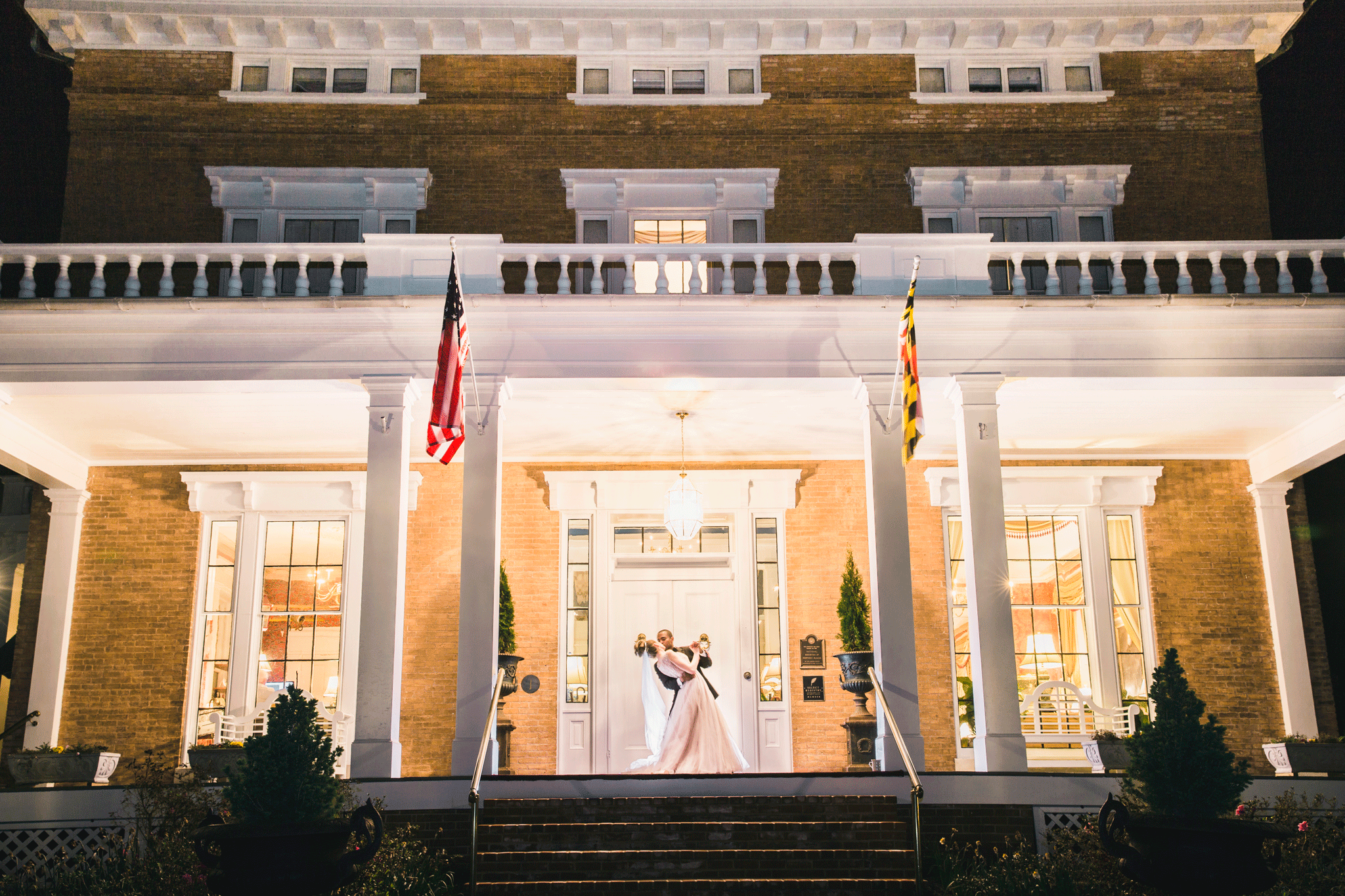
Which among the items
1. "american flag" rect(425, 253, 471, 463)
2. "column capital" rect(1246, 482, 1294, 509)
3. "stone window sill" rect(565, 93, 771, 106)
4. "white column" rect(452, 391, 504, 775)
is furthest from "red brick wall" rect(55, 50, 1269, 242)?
"american flag" rect(425, 253, 471, 463)

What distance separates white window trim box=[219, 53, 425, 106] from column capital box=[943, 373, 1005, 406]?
7806 millimetres

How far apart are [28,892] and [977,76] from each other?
13.4 metres

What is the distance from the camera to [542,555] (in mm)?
13891

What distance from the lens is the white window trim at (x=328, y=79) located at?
1366 cm

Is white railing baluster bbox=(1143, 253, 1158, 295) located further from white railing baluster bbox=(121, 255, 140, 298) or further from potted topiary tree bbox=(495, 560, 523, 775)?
white railing baluster bbox=(121, 255, 140, 298)

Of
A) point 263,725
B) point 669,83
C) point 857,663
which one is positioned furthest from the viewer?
point 669,83

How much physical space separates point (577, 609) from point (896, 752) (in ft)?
17.6

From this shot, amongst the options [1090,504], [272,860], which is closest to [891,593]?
[1090,504]

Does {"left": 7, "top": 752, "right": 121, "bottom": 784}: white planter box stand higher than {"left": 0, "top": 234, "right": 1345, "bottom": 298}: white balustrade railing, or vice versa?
{"left": 0, "top": 234, "right": 1345, "bottom": 298}: white balustrade railing

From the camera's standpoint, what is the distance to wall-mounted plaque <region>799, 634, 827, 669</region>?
13531 mm

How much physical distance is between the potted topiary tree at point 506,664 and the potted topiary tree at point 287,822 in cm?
587

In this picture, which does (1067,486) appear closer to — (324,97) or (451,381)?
(451,381)

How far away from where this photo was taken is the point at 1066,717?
43.1 feet

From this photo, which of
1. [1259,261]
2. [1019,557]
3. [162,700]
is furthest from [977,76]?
[162,700]
